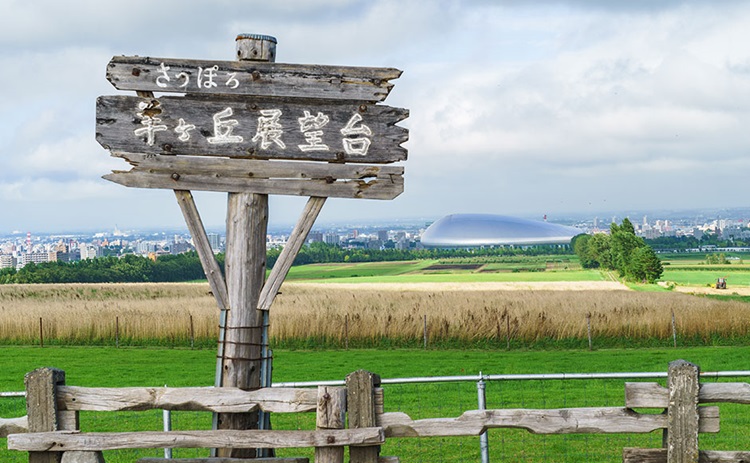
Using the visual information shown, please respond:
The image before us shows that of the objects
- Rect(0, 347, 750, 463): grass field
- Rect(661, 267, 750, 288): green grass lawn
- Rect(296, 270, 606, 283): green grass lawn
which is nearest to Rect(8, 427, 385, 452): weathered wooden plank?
Rect(0, 347, 750, 463): grass field

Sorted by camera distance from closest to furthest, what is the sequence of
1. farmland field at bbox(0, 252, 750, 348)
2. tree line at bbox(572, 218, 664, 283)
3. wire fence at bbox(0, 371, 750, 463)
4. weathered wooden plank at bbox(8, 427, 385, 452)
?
1. weathered wooden plank at bbox(8, 427, 385, 452)
2. wire fence at bbox(0, 371, 750, 463)
3. farmland field at bbox(0, 252, 750, 348)
4. tree line at bbox(572, 218, 664, 283)

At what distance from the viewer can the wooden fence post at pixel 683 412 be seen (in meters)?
7.27

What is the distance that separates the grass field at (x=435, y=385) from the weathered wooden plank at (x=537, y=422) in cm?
469

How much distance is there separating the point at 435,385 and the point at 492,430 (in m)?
4.43

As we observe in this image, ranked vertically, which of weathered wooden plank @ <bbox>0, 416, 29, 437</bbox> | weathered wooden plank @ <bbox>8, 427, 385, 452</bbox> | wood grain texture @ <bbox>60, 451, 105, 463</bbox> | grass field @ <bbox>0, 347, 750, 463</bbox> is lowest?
grass field @ <bbox>0, 347, 750, 463</bbox>

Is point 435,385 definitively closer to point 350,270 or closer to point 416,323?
point 416,323

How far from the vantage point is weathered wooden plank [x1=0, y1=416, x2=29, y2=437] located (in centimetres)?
Answer: 743

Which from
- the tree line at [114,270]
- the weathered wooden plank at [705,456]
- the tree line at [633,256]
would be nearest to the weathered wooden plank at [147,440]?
the weathered wooden plank at [705,456]

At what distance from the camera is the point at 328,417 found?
712 cm

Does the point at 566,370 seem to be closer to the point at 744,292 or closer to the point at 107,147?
the point at 107,147

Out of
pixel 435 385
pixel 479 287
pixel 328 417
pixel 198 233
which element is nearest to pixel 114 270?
pixel 479 287

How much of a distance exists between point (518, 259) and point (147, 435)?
118360mm

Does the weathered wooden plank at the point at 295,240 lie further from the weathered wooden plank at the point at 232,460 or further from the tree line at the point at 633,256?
the tree line at the point at 633,256

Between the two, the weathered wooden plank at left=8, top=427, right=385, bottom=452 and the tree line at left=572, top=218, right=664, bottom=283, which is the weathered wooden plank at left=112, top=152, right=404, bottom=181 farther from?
the tree line at left=572, top=218, right=664, bottom=283
